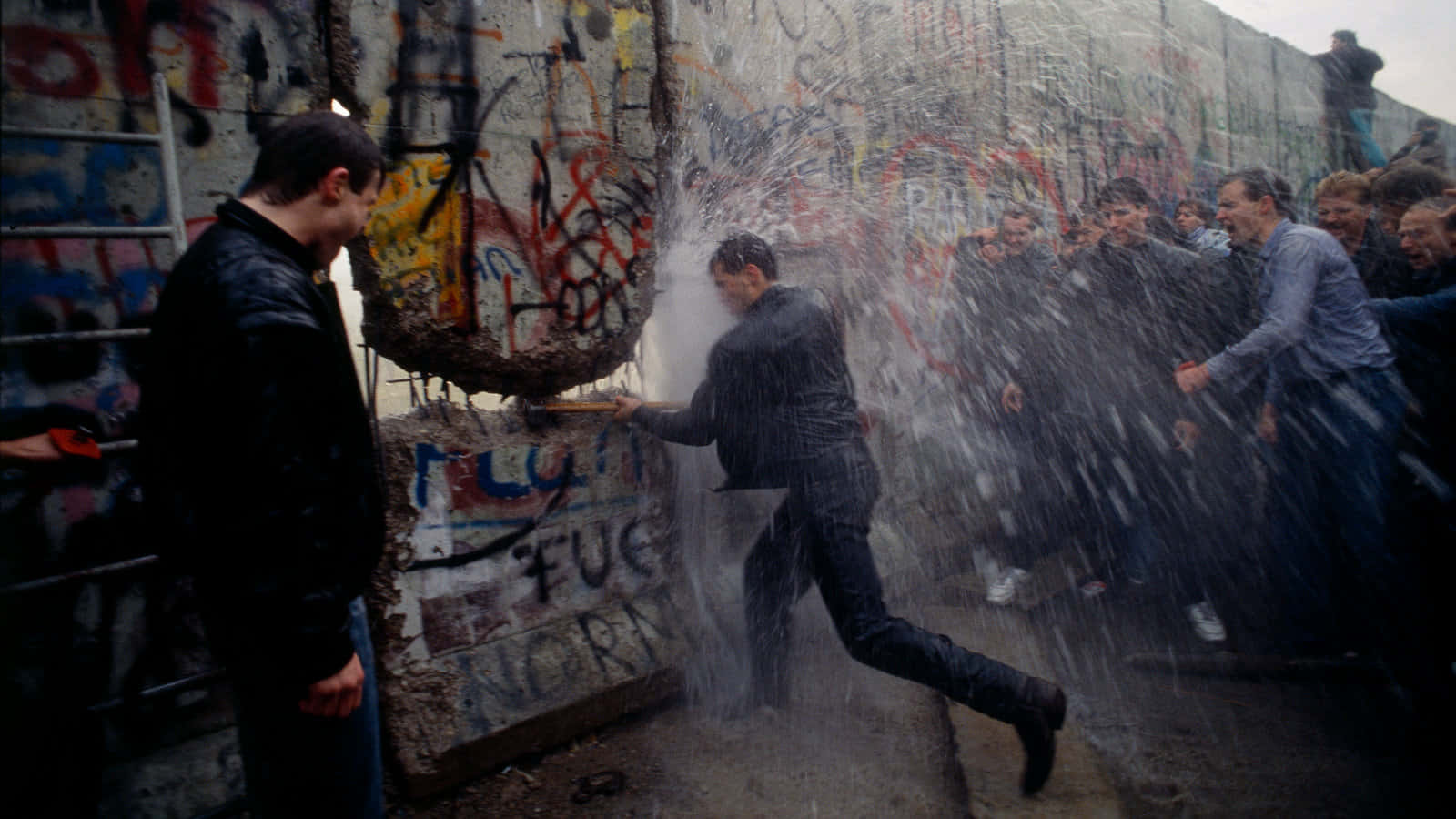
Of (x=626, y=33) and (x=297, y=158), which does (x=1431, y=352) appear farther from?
(x=297, y=158)

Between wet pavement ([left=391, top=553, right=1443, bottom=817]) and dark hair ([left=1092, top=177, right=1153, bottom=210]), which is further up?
dark hair ([left=1092, top=177, right=1153, bottom=210])

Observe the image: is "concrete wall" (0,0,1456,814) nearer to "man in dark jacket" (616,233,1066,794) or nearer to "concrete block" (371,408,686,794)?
"concrete block" (371,408,686,794)

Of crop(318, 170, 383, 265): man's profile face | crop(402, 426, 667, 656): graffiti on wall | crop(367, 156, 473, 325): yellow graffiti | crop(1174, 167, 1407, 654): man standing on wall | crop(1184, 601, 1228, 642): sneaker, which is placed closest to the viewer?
crop(318, 170, 383, 265): man's profile face

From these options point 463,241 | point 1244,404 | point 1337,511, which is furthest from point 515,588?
point 1244,404

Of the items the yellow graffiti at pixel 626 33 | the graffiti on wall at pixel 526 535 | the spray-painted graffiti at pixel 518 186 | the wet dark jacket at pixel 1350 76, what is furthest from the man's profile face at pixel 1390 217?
the wet dark jacket at pixel 1350 76

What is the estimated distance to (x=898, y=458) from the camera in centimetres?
557

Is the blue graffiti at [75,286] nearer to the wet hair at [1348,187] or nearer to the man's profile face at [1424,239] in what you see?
the man's profile face at [1424,239]

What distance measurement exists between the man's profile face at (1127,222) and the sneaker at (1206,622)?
6.66 ft

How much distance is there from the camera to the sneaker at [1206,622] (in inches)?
165

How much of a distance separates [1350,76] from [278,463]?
14.6 m

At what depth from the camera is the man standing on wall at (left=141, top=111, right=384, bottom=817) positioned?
1.64 metres

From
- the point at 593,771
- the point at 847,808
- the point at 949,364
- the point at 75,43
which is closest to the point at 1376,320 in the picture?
the point at 949,364

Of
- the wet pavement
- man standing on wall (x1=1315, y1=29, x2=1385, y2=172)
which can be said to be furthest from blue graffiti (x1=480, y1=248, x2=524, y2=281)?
man standing on wall (x1=1315, y1=29, x2=1385, y2=172)

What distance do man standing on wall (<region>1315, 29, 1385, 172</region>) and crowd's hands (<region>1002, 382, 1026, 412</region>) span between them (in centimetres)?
849
